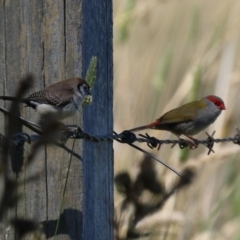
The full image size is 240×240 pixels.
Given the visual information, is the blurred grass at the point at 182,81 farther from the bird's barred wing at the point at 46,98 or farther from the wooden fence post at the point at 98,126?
the wooden fence post at the point at 98,126

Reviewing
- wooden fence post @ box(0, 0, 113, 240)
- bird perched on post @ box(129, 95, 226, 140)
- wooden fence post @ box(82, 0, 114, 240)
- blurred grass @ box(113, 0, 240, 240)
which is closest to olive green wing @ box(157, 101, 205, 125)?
bird perched on post @ box(129, 95, 226, 140)

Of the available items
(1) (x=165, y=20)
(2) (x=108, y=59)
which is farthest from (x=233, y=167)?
(2) (x=108, y=59)

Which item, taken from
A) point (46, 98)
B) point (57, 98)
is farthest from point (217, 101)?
point (46, 98)

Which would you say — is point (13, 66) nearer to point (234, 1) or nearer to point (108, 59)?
point (108, 59)

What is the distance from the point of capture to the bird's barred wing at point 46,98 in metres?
2.33

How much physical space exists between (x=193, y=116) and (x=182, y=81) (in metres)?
0.58

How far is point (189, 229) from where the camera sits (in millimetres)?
4375

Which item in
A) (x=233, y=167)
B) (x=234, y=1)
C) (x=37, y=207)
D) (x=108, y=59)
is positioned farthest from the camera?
(x=234, y=1)

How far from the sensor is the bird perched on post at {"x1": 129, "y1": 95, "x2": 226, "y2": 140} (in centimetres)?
500

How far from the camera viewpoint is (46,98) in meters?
2.60

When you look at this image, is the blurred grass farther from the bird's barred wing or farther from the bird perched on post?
the bird's barred wing

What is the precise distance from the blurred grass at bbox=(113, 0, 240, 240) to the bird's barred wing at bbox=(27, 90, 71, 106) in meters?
1.51

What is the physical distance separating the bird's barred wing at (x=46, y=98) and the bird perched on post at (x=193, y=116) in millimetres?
1977

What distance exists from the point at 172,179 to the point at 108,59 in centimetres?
187
